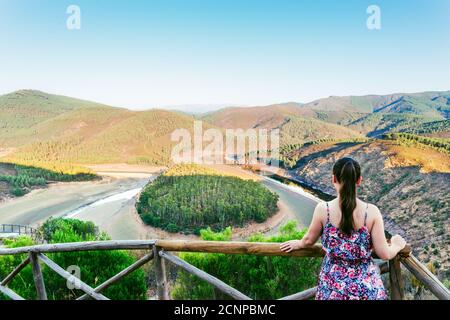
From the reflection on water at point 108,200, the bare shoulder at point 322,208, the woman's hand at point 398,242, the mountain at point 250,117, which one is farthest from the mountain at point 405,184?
the mountain at point 250,117

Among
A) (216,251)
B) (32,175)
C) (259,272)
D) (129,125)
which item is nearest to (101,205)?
(32,175)

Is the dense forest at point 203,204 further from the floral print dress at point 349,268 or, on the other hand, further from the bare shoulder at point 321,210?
the bare shoulder at point 321,210

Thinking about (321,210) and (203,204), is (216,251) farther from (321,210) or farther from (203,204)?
(203,204)

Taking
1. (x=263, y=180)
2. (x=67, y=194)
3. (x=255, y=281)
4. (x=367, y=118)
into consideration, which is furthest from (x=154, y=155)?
(x=367, y=118)

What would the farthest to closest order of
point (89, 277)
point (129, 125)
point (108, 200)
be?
1. point (129, 125)
2. point (108, 200)
3. point (89, 277)

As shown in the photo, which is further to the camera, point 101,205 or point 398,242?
point 101,205
